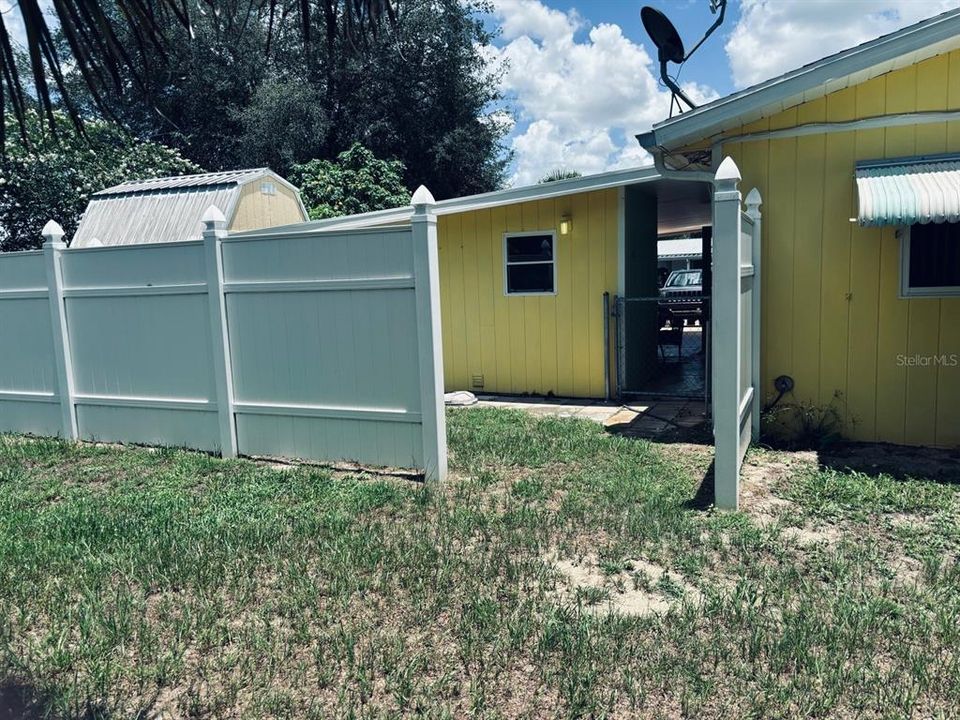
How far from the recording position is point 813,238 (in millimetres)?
6211

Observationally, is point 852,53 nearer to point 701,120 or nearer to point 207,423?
point 701,120

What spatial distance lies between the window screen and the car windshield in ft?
41.3

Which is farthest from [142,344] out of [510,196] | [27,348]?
[510,196]

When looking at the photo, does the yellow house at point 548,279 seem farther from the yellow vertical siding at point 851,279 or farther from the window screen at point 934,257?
the window screen at point 934,257

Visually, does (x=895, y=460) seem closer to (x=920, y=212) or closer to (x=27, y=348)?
(x=920, y=212)

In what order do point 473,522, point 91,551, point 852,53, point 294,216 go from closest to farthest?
point 91,551, point 473,522, point 852,53, point 294,216

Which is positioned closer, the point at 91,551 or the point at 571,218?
the point at 91,551

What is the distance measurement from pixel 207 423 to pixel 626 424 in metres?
4.10

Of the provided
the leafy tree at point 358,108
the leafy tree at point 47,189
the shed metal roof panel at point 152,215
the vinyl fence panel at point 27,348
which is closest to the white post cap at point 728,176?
the vinyl fence panel at point 27,348

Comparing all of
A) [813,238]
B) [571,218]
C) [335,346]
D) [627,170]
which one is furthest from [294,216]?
[813,238]

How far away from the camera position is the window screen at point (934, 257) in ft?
19.2

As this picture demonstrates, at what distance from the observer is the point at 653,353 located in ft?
34.6

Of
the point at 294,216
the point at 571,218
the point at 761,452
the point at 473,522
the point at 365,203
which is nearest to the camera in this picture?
the point at 473,522

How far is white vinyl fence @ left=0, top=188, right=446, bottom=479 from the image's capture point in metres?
5.41
